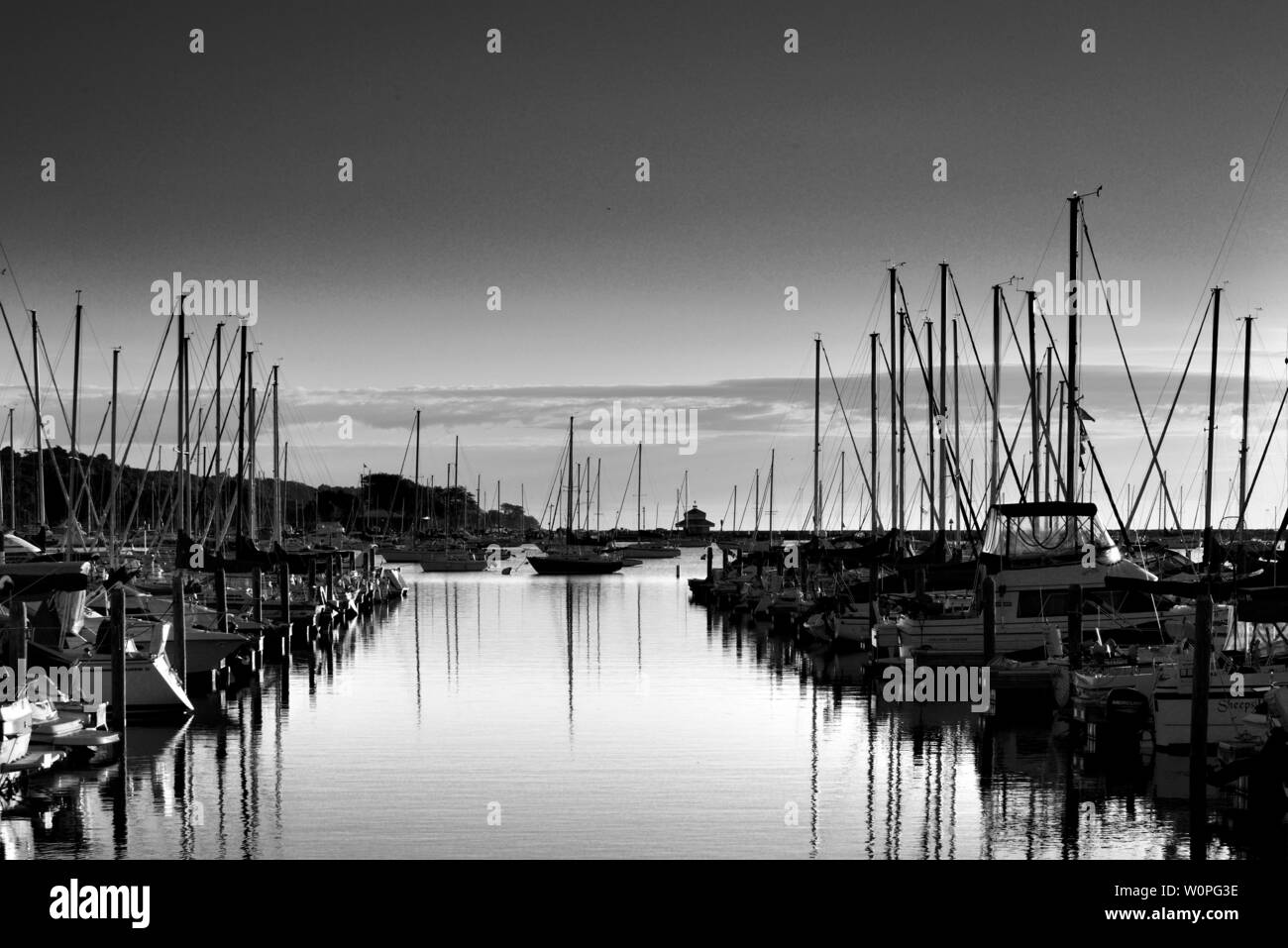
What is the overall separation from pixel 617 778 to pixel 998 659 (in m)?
15.8

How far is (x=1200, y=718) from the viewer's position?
89.2ft

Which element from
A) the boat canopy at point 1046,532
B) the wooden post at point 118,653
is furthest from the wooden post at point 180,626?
the boat canopy at point 1046,532

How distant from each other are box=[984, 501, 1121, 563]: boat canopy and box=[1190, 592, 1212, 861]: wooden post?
21.5 meters

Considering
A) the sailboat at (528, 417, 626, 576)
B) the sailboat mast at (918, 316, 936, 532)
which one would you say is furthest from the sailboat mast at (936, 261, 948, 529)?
the sailboat at (528, 417, 626, 576)

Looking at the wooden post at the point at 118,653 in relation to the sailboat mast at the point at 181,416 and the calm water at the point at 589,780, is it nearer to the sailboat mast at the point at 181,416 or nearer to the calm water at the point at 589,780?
the calm water at the point at 589,780

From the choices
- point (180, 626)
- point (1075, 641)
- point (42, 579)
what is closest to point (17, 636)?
point (42, 579)

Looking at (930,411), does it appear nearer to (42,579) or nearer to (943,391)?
(943,391)

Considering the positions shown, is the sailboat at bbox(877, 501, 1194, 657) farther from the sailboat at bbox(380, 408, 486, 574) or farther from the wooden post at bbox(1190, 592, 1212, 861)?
the sailboat at bbox(380, 408, 486, 574)

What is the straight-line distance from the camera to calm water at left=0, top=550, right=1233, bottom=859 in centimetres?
2553

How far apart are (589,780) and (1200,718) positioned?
38.8ft

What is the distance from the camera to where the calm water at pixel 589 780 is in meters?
25.5

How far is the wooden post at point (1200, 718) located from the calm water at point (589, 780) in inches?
20.5
